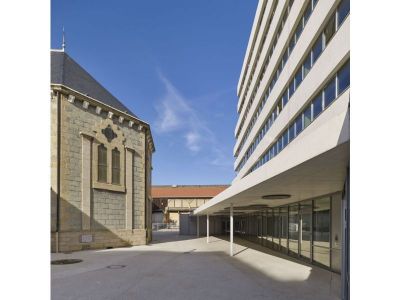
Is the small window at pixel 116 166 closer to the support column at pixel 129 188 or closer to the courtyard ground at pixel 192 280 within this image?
the support column at pixel 129 188

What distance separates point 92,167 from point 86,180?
110cm

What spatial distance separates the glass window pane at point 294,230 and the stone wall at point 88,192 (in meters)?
12.8

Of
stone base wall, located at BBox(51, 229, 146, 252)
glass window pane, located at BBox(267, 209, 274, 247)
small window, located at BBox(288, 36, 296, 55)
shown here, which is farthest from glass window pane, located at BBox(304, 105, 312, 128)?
stone base wall, located at BBox(51, 229, 146, 252)

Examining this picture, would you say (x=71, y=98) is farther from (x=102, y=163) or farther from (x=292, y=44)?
(x=292, y=44)

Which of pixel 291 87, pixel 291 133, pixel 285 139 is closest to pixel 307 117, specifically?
pixel 291 133

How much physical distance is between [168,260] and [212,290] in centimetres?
809

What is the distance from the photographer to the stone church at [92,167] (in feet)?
78.7

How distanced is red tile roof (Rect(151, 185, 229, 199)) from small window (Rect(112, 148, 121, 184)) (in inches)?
1822

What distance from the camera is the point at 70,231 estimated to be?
78.5ft

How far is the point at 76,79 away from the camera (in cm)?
2845

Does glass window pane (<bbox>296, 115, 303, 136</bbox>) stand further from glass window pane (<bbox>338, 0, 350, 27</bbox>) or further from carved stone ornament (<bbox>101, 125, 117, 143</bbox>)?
carved stone ornament (<bbox>101, 125, 117, 143</bbox>)

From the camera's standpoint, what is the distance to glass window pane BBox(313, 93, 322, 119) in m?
17.6
